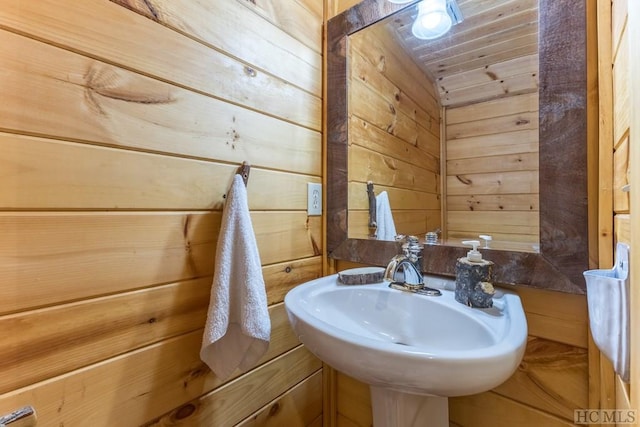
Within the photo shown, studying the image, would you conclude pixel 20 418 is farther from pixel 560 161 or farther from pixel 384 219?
pixel 560 161

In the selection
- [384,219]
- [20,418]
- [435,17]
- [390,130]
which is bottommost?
[20,418]

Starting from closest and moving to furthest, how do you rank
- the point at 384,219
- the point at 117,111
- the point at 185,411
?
the point at 117,111 < the point at 185,411 < the point at 384,219

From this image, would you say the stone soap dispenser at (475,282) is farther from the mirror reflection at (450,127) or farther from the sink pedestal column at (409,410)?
the sink pedestal column at (409,410)

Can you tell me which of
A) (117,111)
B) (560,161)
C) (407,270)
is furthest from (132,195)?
(560,161)

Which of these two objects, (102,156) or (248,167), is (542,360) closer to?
(248,167)

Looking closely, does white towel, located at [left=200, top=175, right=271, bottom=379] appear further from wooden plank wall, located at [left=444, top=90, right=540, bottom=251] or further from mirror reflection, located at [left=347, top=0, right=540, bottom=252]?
wooden plank wall, located at [left=444, top=90, right=540, bottom=251]

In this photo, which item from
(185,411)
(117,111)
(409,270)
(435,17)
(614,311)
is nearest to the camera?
(614,311)

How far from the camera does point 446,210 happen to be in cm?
97

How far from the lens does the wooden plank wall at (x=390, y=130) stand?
102 centimetres

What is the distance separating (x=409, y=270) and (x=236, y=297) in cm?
49

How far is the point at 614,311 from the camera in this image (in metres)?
0.47

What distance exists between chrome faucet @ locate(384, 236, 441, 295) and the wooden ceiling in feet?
1.66

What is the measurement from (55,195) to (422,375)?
28.2 inches

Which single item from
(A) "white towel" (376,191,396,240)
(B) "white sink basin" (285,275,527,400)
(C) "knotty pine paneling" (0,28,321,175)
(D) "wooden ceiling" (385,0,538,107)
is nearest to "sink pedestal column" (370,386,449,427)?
(B) "white sink basin" (285,275,527,400)
